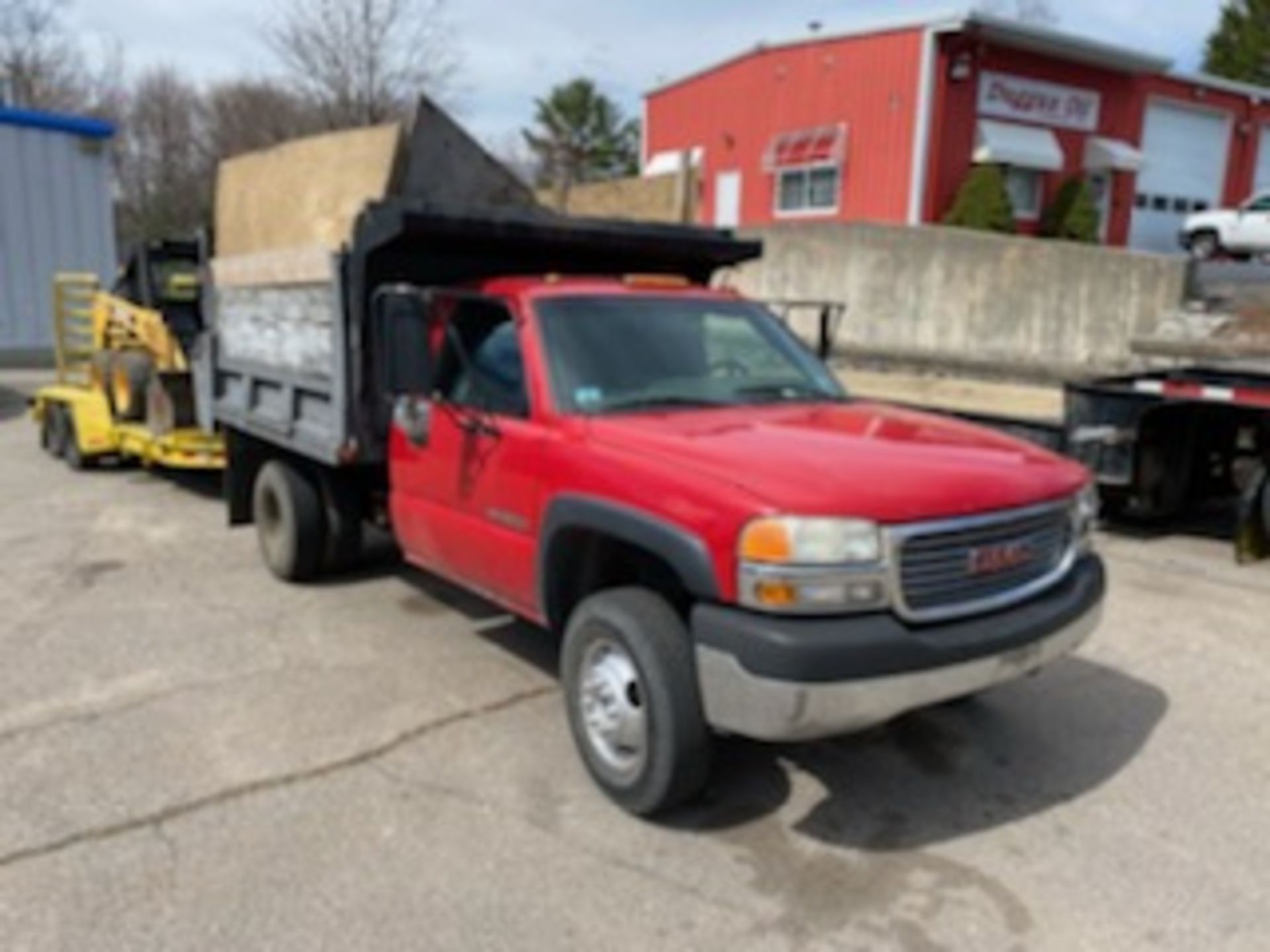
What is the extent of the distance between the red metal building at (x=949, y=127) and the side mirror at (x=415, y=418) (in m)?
17.1

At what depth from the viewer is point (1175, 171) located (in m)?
28.3

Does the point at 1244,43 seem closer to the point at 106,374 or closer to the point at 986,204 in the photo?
the point at 986,204

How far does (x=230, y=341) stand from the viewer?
7.03 metres

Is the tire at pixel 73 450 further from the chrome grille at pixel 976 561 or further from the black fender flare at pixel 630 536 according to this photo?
the chrome grille at pixel 976 561

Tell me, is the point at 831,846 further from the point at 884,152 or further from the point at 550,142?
the point at 550,142

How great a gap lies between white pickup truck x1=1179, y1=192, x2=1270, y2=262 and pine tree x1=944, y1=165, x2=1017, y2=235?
17.3 ft

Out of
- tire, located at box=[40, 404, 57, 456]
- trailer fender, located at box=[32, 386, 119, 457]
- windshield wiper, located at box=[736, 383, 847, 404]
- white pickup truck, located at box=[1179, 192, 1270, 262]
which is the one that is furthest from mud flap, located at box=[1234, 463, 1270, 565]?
white pickup truck, located at box=[1179, 192, 1270, 262]

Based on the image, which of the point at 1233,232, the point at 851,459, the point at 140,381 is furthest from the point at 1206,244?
the point at 851,459

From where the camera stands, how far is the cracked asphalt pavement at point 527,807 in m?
3.10

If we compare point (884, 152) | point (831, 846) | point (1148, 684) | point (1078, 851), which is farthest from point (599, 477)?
point (884, 152)

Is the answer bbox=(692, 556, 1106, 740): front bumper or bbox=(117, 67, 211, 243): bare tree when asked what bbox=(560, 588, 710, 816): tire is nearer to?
bbox=(692, 556, 1106, 740): front bumper

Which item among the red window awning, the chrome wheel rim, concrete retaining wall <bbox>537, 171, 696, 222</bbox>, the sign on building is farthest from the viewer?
the red window awning

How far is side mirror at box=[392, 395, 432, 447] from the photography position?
4906 millimetres

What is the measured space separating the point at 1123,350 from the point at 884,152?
1127 centimetres
